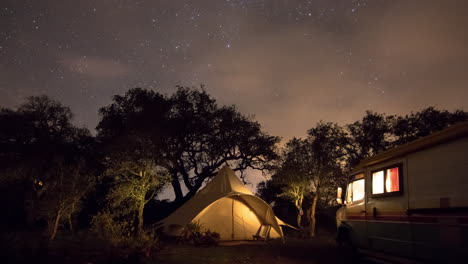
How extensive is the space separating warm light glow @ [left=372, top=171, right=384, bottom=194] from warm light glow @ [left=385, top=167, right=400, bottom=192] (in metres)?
0.24

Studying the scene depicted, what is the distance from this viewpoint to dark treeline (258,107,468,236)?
71.3 ft

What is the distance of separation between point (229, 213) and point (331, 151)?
8918mm

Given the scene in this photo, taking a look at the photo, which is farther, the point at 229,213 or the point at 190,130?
the point at 190,130

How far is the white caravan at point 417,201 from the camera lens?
17.5 feet

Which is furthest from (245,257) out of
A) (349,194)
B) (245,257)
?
(349,194)

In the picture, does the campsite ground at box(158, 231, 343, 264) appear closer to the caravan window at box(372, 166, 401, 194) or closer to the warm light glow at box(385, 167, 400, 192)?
the caravan window at box(372, 166, 401, 194)

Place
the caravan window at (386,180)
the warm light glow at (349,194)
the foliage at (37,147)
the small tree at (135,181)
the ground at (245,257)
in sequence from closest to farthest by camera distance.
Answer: the caravan window at (386,180) → the warm light glow at (349,194) → the ground at (245,257) → the small tree at (135,181) → the foliage at (37,147)

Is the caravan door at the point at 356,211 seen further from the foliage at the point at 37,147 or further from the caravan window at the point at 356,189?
the foliage at the point at 37,147

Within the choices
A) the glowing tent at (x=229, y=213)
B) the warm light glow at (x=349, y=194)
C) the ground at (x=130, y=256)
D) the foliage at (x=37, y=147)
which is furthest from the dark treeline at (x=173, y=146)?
the warm light glow at (x=349, y=194)

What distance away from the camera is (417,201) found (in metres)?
6.31

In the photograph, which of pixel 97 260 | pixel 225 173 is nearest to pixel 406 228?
pixel 97 260

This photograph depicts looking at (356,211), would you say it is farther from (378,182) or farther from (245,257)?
(245,257)

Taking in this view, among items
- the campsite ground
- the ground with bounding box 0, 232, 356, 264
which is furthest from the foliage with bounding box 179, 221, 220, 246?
the campsite ground

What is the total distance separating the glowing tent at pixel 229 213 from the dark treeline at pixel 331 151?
4.70 metres
